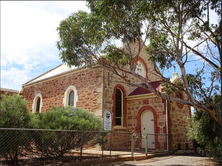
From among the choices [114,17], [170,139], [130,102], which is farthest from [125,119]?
[114,17]

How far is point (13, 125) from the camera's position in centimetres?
717

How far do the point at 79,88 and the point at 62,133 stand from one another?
7.14m

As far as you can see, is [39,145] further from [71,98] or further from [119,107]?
[71,98]

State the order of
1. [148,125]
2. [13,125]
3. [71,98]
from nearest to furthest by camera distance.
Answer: [13,125] < [148,125] < [71,98]

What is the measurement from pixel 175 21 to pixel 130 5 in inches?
87.3

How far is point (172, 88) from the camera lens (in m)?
9.17

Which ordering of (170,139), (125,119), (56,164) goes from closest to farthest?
1. (56,164)
2. (170,139)
3. (125,119)

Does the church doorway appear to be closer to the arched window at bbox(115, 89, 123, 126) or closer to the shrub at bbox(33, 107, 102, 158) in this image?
the arched window at bbox(115, 89, 123, 126)

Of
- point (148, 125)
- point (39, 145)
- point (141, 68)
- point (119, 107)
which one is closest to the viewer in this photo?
point (39, 145)

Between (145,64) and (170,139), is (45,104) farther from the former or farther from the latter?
(170,139)

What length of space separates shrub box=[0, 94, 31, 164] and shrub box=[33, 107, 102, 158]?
1.63 ft

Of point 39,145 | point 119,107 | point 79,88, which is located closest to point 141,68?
point 119,107

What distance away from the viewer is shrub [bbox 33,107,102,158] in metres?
7.48

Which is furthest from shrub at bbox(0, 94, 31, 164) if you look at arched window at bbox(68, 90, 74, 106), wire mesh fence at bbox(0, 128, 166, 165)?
arched window at bbox(68, 90, 74, 106)
